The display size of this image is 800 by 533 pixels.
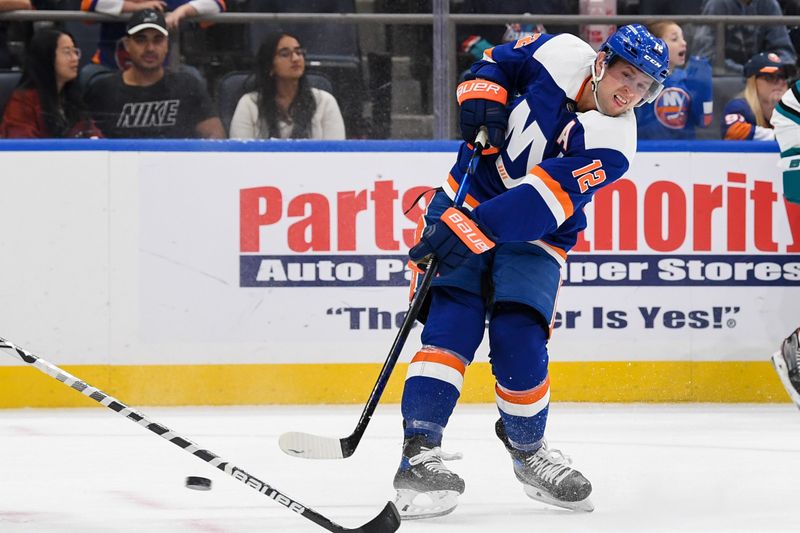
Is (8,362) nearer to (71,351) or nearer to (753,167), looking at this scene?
(71,351)

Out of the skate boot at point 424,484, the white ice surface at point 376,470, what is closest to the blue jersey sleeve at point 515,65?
the skate boot at point 424,484

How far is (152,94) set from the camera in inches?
179

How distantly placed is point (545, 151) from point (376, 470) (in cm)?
102

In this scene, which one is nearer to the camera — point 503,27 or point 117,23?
point 117,23

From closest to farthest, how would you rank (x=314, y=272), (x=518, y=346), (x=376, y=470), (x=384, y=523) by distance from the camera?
(x=384, y=523), (x=518, y=346), (x=376, y=470), (x=314, y=272)

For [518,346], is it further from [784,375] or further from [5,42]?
[5,42]

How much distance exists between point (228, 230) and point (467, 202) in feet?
5.25

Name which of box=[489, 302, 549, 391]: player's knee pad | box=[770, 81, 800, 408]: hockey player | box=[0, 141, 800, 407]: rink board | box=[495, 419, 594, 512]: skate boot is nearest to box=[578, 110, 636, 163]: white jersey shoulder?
box=[489, 302, 549, 391]: player's knee pad

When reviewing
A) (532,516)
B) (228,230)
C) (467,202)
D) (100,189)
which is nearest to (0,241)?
(100,189)

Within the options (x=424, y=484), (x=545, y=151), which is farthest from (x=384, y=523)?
(x=545, y=151)

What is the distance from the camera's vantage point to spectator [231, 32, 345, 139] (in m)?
4.55

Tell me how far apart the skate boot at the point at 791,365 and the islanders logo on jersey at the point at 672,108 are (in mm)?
1038

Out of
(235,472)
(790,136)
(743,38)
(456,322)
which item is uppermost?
(743,38)

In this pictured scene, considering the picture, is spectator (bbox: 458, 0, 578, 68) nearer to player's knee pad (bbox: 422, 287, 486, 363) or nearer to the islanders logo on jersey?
the islanders logo on jersey
